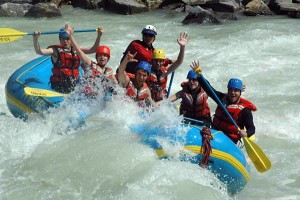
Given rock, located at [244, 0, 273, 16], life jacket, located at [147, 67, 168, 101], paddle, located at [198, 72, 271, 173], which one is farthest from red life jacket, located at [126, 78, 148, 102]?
rock, located at [244, 0, 273, 16]

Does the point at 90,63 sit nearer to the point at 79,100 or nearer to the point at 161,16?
the point at 79,100

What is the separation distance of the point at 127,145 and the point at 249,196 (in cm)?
142

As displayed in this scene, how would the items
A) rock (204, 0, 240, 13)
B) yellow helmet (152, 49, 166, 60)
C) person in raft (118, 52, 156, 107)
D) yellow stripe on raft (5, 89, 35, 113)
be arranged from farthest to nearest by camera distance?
1. rock (204, 0, 240, 13)
2. yellow stripe on raft (5, 89, 35, 113)
3. yellow helmet (152, 49, 166, 60)
4. person in raft (118, 52, 156, 107)

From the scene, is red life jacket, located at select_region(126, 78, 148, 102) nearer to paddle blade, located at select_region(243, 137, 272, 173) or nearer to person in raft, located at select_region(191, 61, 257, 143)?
person in raft, located at select_region(191, 61, 257, 143)

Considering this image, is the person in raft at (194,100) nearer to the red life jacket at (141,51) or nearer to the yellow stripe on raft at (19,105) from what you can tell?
the red life jacket at (141,51)

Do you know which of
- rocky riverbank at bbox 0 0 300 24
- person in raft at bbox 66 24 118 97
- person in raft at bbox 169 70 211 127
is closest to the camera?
person in raft at bbox 169 70 211 127

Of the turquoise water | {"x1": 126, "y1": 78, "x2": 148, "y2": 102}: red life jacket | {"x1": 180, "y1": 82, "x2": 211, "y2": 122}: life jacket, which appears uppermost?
{"x1": 126, "y1": 78, "x2": 148, "y2": 102}: red life jacket

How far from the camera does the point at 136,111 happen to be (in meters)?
4.99

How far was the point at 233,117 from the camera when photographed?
16.6 feet

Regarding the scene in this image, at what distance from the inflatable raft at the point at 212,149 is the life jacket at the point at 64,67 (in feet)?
5.72

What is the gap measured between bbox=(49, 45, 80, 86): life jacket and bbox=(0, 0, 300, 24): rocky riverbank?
26.1 ft

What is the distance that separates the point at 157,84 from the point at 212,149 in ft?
4.72

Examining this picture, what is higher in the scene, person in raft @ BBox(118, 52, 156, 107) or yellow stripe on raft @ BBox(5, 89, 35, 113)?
person in raft @ BBox(118, 52, 156, 107)

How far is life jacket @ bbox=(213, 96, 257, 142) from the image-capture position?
16.6 ft
